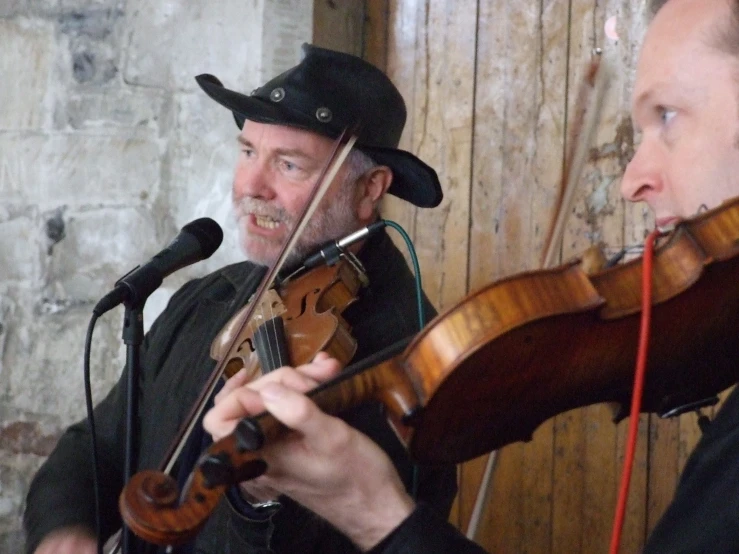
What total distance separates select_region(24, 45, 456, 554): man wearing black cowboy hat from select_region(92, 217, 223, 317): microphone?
36 cm

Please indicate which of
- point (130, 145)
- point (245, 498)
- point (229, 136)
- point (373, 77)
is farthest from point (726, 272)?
point (130, 145)

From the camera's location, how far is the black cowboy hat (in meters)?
1.42

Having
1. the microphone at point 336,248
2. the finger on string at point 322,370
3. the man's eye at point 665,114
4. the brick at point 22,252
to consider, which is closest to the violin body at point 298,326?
the microphone at point 336,248

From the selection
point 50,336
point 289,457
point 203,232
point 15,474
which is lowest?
point 15,474

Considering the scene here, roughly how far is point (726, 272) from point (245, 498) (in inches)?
25.1

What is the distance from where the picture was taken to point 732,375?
876 millimetres

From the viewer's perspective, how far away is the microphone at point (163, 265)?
98 cm

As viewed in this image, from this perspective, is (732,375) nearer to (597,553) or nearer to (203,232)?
(203,232)

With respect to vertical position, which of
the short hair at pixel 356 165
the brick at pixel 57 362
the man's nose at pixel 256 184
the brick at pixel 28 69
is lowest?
the brick at pixel 57 362

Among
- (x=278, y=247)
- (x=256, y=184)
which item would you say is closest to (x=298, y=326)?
(x=278, y=247)

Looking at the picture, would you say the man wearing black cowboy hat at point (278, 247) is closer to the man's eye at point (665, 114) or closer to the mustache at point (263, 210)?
the mustache at point (263, 210)

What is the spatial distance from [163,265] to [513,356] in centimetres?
52

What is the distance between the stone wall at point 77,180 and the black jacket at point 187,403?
21.4 inches

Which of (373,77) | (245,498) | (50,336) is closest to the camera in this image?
(245,498)
